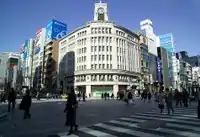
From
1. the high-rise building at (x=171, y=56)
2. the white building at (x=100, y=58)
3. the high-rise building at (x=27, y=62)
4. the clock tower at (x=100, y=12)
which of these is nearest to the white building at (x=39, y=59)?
the high-rise building at (x=27, y=62)

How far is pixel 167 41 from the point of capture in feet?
436

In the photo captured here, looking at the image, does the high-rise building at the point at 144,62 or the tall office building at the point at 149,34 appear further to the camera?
the tall office building at the point at 149,34

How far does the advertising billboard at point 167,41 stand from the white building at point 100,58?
213 ft

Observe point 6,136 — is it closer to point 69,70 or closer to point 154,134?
point 154,134

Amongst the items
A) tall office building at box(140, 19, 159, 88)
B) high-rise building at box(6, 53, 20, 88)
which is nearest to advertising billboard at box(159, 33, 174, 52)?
tall office building at box(140, 19, 159, 88)

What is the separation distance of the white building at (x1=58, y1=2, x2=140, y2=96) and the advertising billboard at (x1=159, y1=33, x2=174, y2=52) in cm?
6483

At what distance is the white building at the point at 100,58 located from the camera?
6247 centimetres

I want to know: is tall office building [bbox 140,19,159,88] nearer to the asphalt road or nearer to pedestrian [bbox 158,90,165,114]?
pedestrian [bbox 158,90,165,114]

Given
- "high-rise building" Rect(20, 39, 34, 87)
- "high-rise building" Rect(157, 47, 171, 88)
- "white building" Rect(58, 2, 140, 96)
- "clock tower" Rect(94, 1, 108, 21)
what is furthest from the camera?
"high-rise building" Rect(20, 39, 34, 87)

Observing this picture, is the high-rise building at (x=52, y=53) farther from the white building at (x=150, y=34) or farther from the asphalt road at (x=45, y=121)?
the asphalt road at (x=45, y=121)

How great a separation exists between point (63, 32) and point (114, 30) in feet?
118

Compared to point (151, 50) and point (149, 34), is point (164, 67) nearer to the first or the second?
point (151, 50)

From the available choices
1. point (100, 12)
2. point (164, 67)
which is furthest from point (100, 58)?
point (164, 67)

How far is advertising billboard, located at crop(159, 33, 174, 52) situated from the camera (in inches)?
5128
